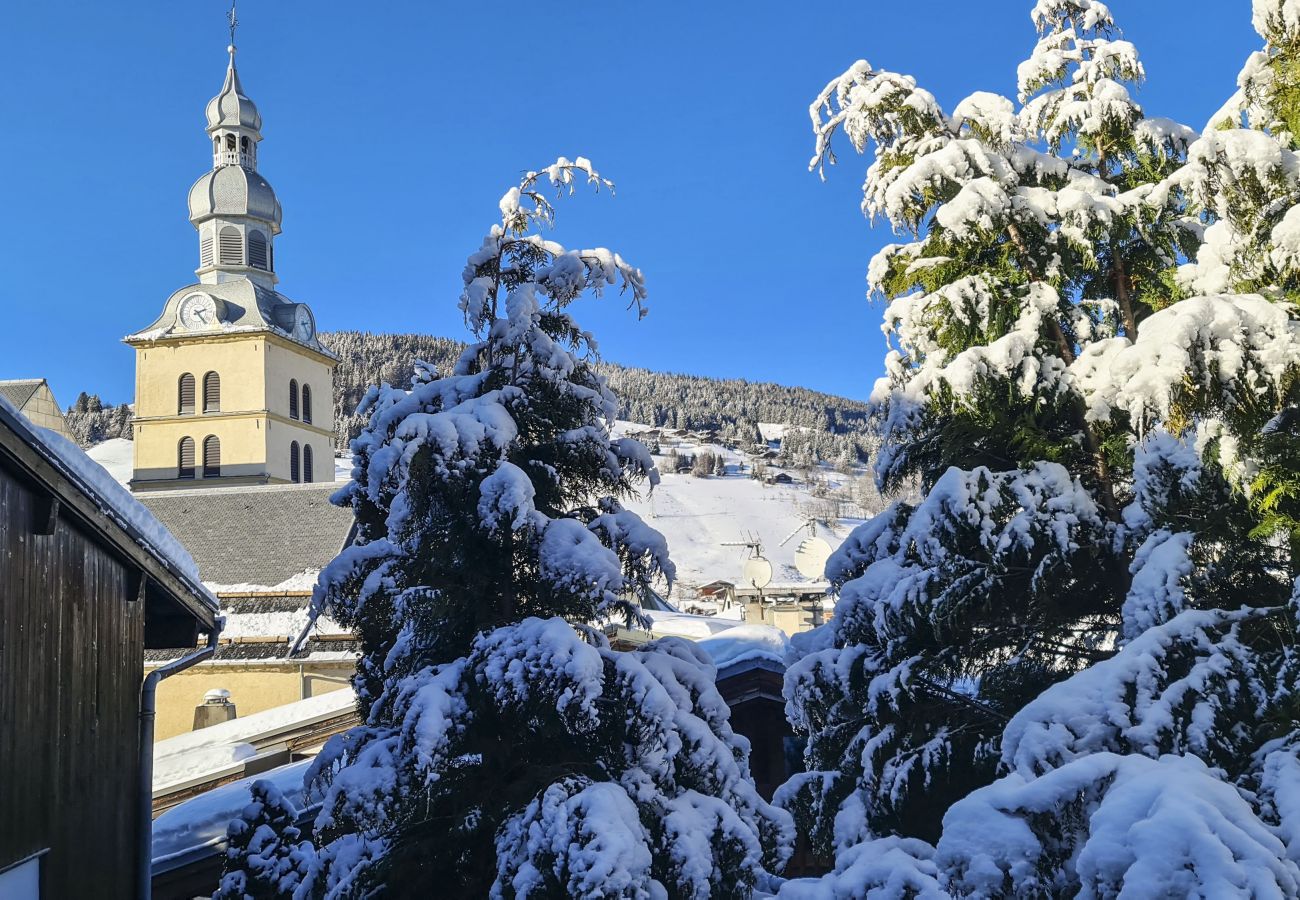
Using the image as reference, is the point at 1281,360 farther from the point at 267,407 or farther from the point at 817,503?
the point at 817,503


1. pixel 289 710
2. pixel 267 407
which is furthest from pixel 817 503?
pixel 289 710

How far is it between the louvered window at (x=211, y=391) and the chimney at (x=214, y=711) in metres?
27.7

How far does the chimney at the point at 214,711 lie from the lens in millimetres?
19297

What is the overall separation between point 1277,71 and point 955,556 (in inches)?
146

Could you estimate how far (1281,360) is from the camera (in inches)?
253

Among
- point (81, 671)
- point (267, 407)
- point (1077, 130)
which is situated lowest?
point (81, 671)

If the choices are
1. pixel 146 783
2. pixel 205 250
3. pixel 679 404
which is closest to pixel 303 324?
pixel 205 250

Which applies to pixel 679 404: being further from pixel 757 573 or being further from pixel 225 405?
pixel 757 573

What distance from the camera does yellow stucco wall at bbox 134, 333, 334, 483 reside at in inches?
1769

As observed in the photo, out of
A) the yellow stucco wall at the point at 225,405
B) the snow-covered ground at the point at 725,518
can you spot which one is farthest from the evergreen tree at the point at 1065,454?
the snow-covered ground at the point at 725,518

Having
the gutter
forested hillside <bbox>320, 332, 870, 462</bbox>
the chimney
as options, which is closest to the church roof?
the chimney

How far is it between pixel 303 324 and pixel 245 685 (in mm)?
25480

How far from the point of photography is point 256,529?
97.7ft

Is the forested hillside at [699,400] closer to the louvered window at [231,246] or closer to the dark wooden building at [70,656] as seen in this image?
the louvered window at [231,246]
